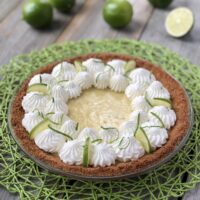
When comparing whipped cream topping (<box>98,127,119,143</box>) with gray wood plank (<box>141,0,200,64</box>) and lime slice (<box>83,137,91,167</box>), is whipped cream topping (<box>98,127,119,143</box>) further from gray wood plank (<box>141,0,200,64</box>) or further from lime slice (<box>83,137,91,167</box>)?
gray wood plank (<box>141,0,200,64</box>)

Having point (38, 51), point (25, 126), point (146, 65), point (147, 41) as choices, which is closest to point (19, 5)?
point (38, 51)

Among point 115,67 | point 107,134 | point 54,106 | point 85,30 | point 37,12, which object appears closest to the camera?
point 107,134

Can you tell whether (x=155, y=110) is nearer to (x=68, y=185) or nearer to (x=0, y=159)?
(x=68, y=185)

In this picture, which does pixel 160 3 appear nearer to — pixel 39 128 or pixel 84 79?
pixel 84 79

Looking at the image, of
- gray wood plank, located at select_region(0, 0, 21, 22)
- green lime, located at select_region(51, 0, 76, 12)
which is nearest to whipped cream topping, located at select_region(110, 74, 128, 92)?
green lime, located at select_region(51, 0, 76, 12)

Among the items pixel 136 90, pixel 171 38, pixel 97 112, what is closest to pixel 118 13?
pixel 171 38

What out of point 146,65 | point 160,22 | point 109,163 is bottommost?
point 160,22
